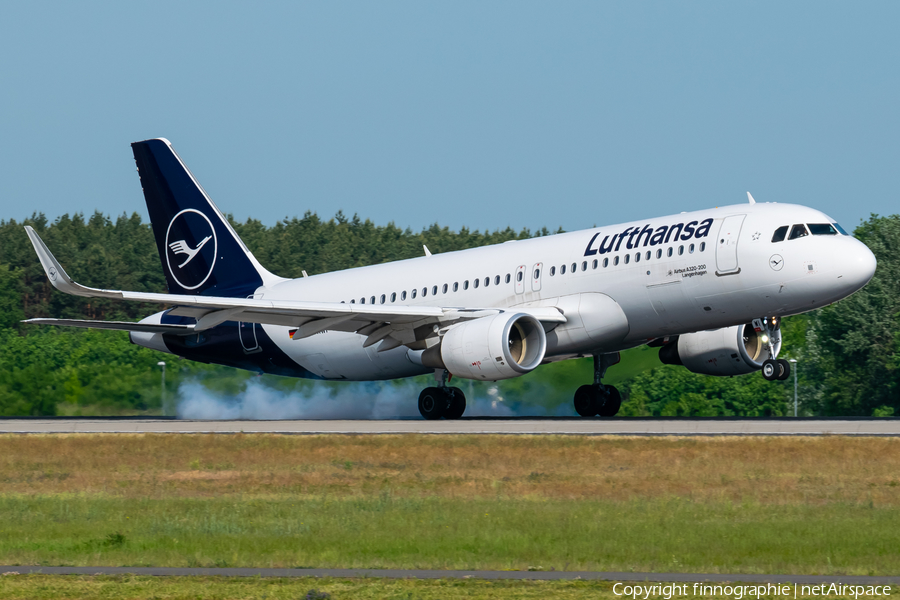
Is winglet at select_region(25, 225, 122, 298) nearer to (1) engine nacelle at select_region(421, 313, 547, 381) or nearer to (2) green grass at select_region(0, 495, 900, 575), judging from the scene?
(1) engine nacelle at select_region(421, 313, 547, 381)

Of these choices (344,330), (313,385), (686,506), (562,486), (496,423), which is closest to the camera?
(686,506)

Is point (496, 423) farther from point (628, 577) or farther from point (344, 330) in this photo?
point (628, 577)

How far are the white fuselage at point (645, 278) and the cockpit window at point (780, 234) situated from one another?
3.6 inches

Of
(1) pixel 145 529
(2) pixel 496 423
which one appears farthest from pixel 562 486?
(2) pixel 496 423

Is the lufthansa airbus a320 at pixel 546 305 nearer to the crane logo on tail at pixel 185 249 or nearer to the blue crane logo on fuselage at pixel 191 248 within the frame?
the blue crane logo on fuselage at pixel 191 248

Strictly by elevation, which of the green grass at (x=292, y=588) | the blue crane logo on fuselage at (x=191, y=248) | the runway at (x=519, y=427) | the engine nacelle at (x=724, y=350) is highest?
the blue crane logo on fuselage at (x=191, y=248)

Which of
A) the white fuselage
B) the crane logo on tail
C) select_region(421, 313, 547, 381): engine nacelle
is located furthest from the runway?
the crane logo on tail

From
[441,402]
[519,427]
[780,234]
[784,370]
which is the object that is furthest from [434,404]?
[780,234]

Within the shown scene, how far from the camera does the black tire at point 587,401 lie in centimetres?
3472

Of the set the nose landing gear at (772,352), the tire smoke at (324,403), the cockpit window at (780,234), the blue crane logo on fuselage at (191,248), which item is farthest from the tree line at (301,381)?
the cockpit window at (780,234)

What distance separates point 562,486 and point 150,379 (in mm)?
24067

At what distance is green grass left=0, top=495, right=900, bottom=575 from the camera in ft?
43.0

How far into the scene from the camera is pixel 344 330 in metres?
32.3

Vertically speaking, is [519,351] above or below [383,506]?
above
